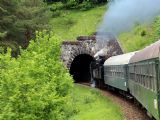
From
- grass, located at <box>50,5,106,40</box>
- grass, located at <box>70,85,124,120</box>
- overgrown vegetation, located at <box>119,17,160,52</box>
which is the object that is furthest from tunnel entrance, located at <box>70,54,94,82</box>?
grass, located at <box>70,85,124,120</box>

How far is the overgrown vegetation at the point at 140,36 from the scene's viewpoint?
5372 centimetres

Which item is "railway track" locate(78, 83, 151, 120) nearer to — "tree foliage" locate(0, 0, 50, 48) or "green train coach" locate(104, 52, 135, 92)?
"green train coach" locate(104, 52, 135, 92)

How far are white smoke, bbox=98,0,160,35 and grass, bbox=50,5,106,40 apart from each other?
4.43 metres

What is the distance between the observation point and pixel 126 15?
59.3m

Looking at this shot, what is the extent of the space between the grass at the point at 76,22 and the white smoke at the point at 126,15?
4.43 meters

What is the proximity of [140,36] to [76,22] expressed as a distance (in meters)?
14.6

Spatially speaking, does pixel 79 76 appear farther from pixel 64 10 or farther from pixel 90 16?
pixel 64 10

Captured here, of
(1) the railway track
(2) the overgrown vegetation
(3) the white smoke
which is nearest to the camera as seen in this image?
(1) the railway track

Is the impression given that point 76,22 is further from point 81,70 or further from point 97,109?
point 97,109

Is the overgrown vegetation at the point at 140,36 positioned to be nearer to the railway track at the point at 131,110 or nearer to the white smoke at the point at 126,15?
the white smoke at the point at 126,15

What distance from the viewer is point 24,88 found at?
14.2 metres

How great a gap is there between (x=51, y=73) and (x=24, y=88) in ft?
14.7

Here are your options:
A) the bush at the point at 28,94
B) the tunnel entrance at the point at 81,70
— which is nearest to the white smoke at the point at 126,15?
the tunnel entrance at the point at 81,70

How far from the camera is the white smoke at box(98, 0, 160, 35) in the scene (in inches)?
2158
